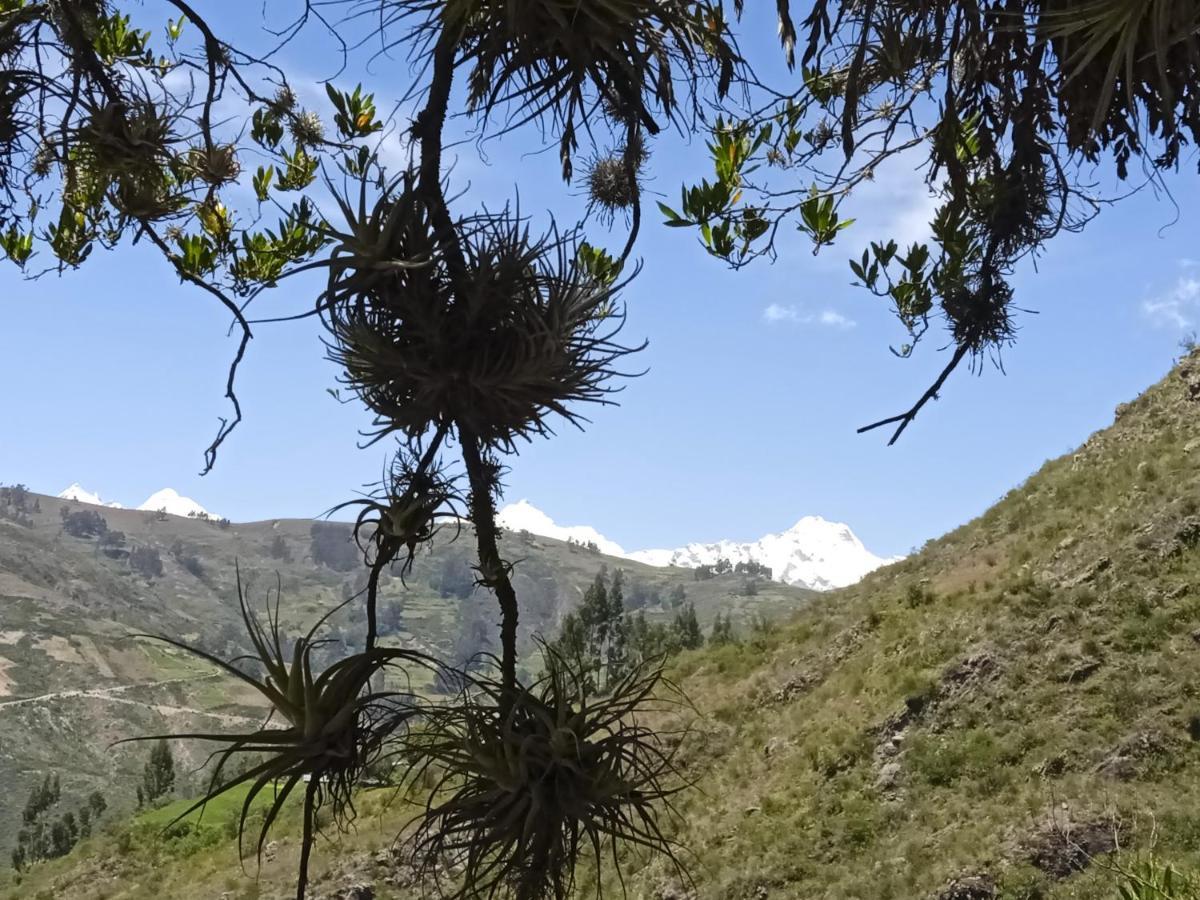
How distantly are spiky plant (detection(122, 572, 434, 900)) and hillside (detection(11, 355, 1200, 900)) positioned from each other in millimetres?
5599

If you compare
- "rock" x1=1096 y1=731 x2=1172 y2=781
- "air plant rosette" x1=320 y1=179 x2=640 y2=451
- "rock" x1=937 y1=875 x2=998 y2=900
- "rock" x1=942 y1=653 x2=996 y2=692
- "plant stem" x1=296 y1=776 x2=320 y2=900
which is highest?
"air plant rosette" x1=320 y1=179 x2=640 y2=451

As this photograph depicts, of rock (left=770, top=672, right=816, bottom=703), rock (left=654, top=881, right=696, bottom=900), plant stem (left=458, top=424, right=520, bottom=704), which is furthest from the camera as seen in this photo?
rock (left=770, top=672, right=816, bottom=703)

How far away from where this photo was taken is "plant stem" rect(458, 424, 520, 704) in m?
1.47

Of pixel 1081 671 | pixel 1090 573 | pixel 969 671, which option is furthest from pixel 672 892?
pixel 1090 573

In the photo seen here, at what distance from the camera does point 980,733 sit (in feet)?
50.5

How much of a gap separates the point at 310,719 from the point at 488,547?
360 mm

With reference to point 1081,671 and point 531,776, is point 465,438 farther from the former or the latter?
point 1081,671

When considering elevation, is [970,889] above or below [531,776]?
below

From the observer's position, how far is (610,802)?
153 cm

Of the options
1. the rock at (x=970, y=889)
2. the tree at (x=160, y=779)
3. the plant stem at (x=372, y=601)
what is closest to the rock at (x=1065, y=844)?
the rock at (x=970, y=889)

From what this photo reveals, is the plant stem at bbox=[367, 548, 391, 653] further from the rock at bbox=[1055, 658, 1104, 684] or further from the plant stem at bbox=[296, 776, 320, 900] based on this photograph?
the rock at bbox=[1055, 658, 1104, 684]

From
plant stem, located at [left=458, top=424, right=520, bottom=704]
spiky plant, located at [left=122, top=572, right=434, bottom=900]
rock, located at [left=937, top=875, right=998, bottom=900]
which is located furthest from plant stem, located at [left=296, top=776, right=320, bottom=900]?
rock, located at [left=937, top=875, right=998, bottom=900]

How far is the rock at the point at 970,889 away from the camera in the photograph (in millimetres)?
10867

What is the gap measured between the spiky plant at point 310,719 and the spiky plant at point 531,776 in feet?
0.30
